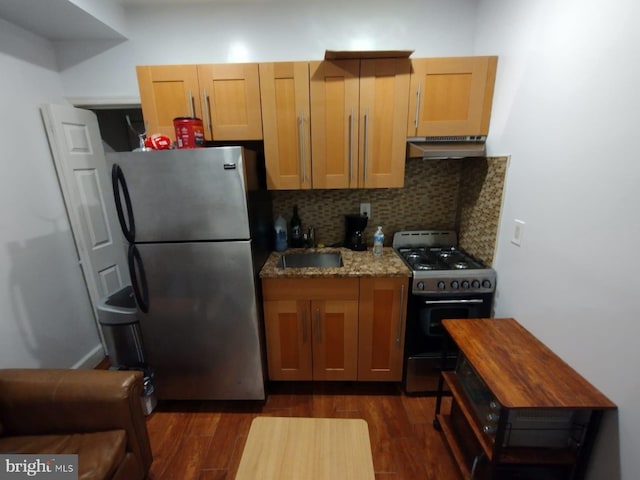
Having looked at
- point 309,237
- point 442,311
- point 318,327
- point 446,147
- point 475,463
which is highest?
point 446,147

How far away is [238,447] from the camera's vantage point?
1.61 m

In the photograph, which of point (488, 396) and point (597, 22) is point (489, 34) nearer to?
point (597, 22)

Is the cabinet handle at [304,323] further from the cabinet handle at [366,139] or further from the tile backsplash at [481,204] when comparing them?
the tile backsplash at [481,204]

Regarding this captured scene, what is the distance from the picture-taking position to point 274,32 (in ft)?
6.25

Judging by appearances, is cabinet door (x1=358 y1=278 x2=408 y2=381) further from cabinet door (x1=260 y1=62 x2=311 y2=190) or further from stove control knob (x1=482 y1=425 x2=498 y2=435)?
cabinet door (x1=260 y1=62 x2=311 y2=190)

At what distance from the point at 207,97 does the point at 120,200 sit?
800 millimetres

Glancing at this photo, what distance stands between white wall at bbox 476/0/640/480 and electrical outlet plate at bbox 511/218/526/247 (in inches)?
1.2

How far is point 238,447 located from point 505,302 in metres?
1.76

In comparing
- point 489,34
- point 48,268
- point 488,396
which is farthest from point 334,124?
point 48,268

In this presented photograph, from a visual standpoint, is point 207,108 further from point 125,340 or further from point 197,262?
point 125,340

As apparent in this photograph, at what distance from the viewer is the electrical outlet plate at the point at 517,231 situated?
1466 millimetres

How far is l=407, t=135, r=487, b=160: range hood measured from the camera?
168 centimetres

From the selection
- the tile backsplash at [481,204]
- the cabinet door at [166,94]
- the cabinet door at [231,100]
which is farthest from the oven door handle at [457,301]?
the cabinet door at [166,94]

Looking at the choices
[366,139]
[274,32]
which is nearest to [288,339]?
[366,139]
